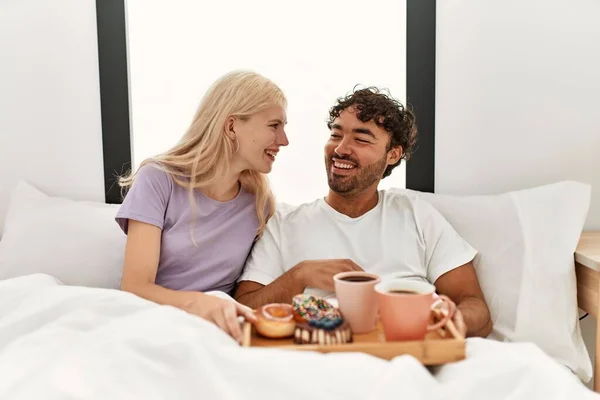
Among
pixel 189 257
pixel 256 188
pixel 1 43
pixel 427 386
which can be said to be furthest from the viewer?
pixel 1 43

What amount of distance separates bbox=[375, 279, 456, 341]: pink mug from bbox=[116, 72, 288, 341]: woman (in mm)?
668

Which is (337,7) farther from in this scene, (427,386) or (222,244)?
(427,386)

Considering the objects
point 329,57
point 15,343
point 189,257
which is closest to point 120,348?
point 15,343

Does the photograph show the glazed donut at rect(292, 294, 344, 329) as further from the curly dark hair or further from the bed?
the curly dark hair

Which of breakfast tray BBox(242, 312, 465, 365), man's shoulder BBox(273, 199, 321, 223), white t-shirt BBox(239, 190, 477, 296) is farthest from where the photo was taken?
man's shoulder BBox(273, 199, 321, 223)

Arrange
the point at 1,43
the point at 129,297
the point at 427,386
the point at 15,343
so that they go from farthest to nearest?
the point at 1,43 → the point at 129,297 → the point at 15,343 → the point at 427,386

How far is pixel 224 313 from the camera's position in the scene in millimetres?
1135

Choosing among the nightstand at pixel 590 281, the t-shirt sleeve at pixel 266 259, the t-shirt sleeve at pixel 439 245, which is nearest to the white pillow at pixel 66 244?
the t-shirt sleeve at pixel 266 259

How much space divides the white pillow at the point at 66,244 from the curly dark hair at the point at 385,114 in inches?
32.0

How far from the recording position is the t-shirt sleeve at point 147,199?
1451 mm

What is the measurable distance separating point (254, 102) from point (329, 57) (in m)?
0.57

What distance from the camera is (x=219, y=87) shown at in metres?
1.56

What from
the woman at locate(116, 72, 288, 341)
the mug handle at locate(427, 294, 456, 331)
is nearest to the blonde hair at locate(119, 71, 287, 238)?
the woman at locate(116, 72, 288, 341)

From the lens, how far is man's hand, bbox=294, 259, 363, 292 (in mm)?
1451
